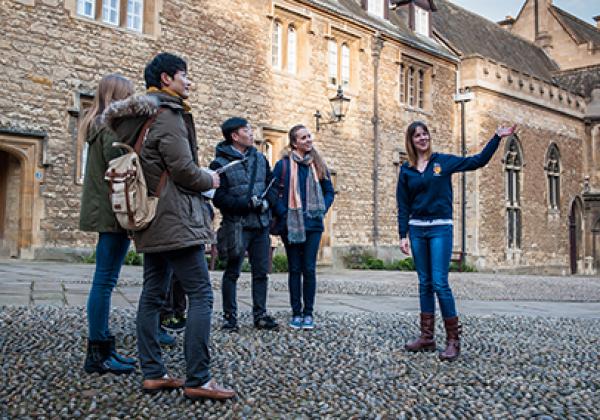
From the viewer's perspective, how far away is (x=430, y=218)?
13.6ft

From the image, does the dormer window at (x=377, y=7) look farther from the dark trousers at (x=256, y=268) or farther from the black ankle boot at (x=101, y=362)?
the black ankle boot at (x=101, y=362)

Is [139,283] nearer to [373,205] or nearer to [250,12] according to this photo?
[250,12]

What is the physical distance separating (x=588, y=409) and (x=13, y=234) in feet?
33.1

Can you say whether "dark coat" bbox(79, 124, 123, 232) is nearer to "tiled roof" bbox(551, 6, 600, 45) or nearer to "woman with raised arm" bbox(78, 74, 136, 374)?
"woman with raised arm" bbox(78, 74, 136, 374)

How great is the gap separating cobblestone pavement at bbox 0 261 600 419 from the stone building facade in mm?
5019

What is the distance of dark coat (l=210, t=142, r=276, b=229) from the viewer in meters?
4.56

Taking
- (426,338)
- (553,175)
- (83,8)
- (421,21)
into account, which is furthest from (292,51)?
(553,175)

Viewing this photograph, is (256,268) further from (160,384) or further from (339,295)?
(339,295)

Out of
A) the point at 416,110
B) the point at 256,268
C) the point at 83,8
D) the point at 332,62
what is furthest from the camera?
the point at 416,110

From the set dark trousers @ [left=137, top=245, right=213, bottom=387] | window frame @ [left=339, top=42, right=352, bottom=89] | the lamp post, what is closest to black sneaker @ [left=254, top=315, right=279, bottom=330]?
dark trousers @ [left=137, top=245, right=213, bottom=387]

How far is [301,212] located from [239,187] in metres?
0.58

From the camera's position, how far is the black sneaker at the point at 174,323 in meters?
4.30

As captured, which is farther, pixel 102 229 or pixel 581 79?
pixel 581 79

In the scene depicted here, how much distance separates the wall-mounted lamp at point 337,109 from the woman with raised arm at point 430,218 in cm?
1068
